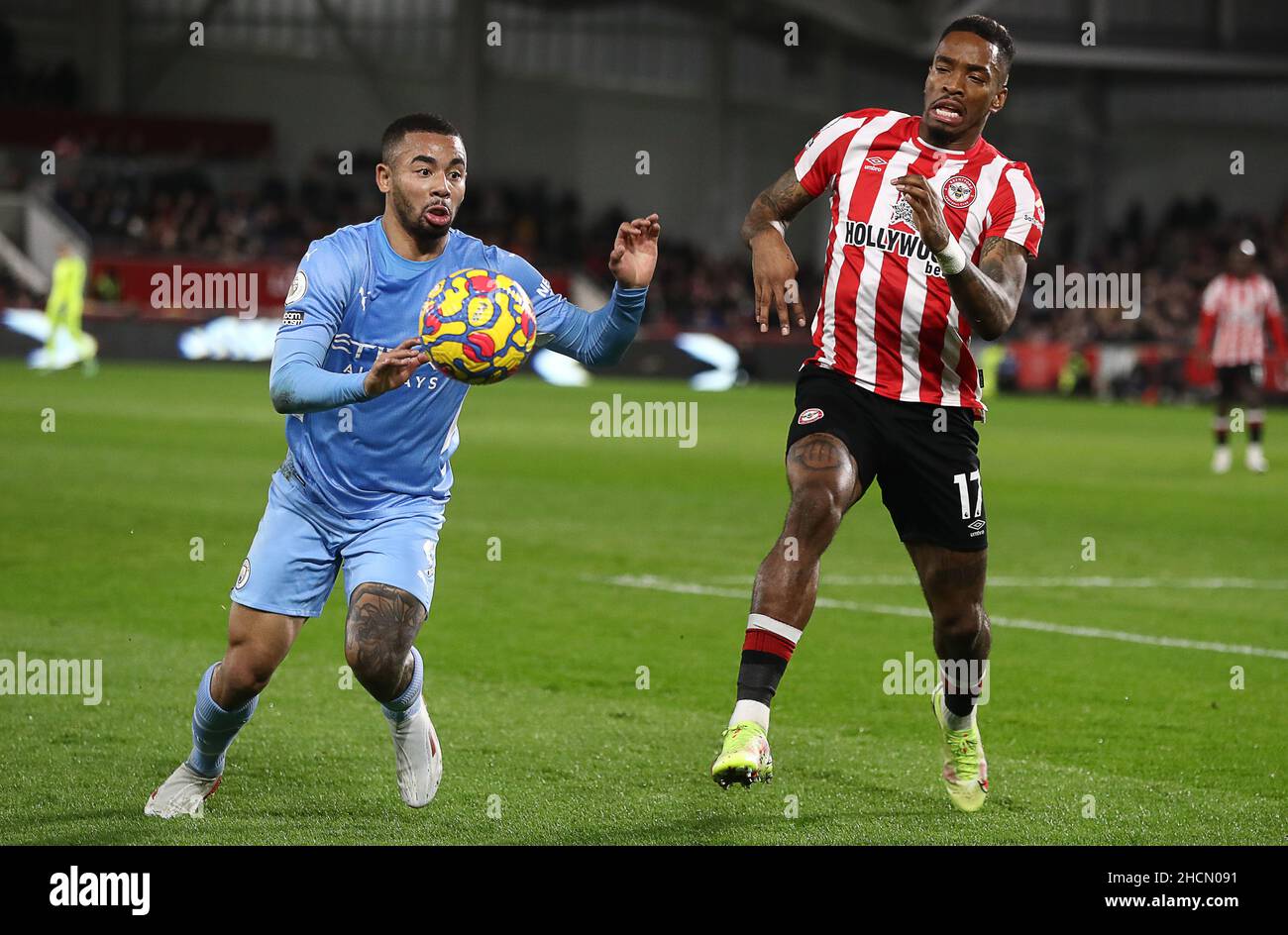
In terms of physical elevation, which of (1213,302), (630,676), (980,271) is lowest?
(630,676)

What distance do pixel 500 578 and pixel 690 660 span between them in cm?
255

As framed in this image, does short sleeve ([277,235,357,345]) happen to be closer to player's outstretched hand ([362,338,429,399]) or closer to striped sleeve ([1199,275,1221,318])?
player's outstretched hand ([362,338,429,399])

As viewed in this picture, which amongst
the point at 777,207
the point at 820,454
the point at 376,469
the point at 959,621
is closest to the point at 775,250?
the point at 777,207

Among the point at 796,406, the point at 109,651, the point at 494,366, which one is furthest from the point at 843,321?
the point at 109,651

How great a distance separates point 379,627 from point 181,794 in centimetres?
90

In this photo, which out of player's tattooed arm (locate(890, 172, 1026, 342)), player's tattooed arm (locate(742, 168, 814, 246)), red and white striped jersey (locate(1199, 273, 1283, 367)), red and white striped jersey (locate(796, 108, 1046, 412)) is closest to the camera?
player's tattooed arm (locate(890, 172, 1026, 342))

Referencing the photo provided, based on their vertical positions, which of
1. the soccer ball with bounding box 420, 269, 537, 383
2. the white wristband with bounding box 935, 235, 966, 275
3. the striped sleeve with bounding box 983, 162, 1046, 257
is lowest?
the soccer ball with bounding box 420, 269, 537, 383

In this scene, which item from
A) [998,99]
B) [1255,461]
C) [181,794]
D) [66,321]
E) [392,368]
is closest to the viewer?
[392,368]

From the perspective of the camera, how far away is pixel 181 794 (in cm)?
555

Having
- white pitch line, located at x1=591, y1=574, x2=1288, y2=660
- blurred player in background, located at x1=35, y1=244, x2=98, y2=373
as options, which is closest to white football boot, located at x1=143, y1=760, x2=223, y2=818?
white pitch line, located at x1=591, y1=574, x2=1288, y2=660

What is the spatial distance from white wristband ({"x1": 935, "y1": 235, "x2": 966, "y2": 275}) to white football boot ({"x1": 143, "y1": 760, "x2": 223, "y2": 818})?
2.84 m

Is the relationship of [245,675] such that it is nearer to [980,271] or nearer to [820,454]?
[820,454]

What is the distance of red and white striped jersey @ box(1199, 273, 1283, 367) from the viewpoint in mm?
19344

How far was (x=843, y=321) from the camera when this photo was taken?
6082mm
